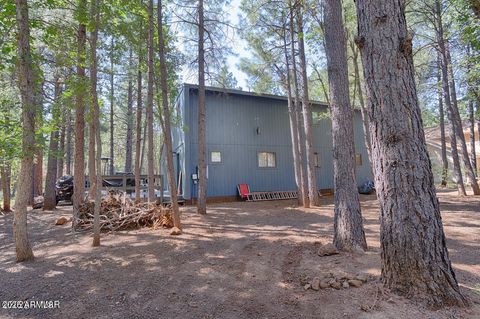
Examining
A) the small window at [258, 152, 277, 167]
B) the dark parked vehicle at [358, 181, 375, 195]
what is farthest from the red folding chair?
the dark parked vehicle at [358, 181, 375, 195]

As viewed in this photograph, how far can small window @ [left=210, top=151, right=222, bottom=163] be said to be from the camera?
11011 mm

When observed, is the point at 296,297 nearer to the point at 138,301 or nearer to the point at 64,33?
the point at 138,301

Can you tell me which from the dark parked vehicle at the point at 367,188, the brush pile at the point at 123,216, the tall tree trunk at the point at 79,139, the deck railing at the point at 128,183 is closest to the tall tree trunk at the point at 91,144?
the tall tree trunk at the point at 79,139

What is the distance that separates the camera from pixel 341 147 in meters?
3.97

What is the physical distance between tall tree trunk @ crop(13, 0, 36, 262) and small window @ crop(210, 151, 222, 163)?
24.3 ft

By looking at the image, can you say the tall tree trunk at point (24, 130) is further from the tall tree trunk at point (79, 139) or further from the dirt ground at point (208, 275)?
the tall tree trunk at point (79, 139)

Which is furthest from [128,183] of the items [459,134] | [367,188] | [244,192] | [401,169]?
[459,134]

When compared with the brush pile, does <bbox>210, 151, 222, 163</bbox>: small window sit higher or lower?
higher

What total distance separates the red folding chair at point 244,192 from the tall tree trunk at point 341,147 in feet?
24.6

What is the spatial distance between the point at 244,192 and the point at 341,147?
7.71 meters

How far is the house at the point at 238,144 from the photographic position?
10.8 m

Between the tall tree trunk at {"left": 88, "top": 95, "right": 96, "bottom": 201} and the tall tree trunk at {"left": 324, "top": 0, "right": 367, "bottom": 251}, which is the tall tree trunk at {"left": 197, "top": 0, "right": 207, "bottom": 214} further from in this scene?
the tall tree trunk at {"left": 324, "top": 0, "right": 367, "bottom": 251}

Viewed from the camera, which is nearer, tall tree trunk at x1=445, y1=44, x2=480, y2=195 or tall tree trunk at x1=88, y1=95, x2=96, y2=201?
tall tree trunk at x1=88, y1=95, x2=96, y2=201

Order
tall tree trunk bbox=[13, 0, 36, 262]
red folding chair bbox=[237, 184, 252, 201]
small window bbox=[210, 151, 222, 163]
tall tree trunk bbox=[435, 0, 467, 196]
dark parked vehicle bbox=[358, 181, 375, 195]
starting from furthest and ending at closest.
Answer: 1. dark parked vehicle bbox=[358, 181, 375, 195]
2. red folding chair bbox=[237, 184, 252, 201]
3. small window bbox=[210, 151, 222, 163]
4. tall tree trunk bbox=[435, 0, 467, 196]
5. tall tree trunk bbox=[13, 0, 36, 262]
